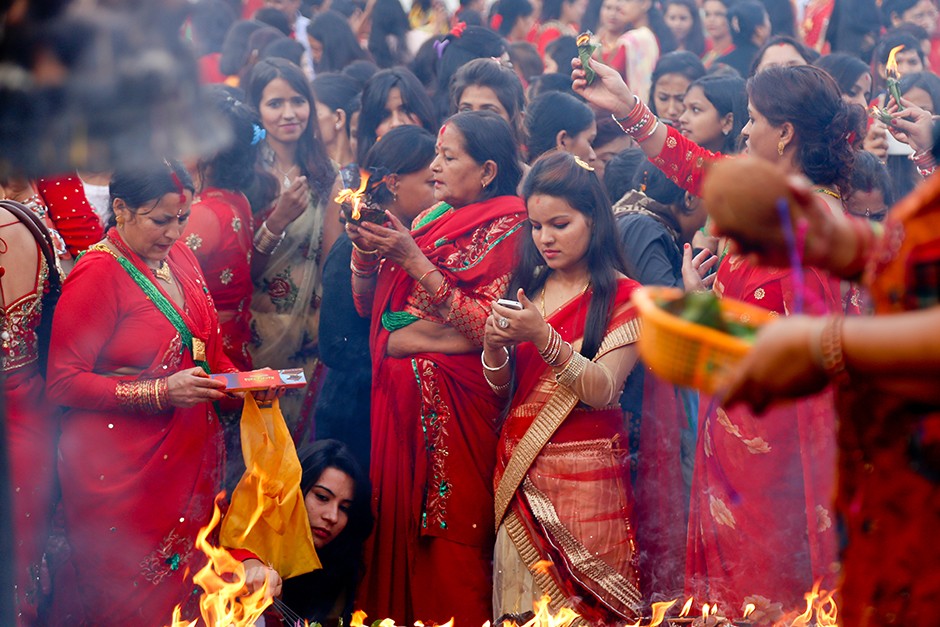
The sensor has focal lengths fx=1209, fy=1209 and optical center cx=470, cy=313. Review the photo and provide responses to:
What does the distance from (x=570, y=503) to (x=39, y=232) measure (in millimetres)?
1866

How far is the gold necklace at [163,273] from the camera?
391cm

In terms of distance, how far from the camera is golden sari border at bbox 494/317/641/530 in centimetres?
371

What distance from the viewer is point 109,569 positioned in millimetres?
3762

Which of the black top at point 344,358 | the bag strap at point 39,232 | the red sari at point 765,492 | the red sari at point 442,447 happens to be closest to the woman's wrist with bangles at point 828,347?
the red sari at point 765,492

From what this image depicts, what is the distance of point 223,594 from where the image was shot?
11.4 feet

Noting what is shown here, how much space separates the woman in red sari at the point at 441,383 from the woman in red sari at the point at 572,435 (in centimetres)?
21

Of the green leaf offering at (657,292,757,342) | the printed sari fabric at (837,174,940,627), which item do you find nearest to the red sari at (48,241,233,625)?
the green leaf offering at (657,292,757,342)

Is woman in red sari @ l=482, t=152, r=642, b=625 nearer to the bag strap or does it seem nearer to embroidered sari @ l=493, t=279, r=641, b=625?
embroidered sari @ l=493, t=279, r=641, b=625

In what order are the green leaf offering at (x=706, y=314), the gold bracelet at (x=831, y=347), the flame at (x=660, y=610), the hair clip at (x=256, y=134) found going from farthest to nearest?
the hair clip at (x=256, y=134) < the flame at (x=660, y=610) < the green leaf offering at (x=706, y=314) < the gold bracelet at (x=831, y=347)

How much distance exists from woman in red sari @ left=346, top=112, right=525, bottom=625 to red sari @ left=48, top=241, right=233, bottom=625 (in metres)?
0.71

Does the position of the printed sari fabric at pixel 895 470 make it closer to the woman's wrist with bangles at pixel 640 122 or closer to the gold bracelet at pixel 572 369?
the gold bracelet at pixel 572 369

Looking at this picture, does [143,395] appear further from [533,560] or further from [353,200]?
[533,560]

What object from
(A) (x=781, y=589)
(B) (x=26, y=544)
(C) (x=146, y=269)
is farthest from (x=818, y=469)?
(B) (x=26, y=544)

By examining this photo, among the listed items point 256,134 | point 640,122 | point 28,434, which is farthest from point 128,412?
point 640,122
